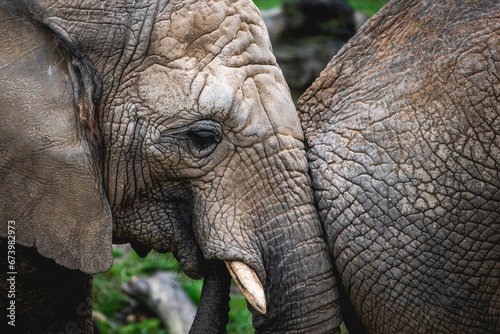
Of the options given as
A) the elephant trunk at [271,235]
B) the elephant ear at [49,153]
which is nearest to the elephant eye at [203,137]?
the elephant trunk at [271,235]

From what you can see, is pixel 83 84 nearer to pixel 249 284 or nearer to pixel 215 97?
pixel 215 97

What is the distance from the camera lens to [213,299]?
330cm

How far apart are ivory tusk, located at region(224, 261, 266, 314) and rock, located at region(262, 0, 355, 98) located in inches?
198

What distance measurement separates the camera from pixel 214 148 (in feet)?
10.2

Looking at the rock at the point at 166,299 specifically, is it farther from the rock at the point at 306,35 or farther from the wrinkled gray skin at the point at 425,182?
the rock at the point at 306,35

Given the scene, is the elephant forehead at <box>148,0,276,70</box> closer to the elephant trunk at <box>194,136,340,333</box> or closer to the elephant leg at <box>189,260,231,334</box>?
the elephant trunk at <box>194,136,340,333</box>

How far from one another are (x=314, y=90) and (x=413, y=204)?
→ 0.83m

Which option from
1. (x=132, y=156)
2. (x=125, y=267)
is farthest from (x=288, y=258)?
(x=125, y=267)

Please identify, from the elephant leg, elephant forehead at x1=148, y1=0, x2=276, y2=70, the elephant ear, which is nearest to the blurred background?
the elephant leg

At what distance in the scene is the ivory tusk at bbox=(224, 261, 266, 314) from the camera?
300cm

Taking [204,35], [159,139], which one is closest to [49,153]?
[159,139]

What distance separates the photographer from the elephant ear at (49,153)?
2955mm

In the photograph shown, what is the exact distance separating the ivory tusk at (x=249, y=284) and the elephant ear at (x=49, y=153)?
533mm

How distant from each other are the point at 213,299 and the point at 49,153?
0.96 meters
